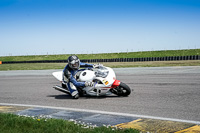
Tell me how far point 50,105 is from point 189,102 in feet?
13.0

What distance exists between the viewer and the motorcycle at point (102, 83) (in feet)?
28.0

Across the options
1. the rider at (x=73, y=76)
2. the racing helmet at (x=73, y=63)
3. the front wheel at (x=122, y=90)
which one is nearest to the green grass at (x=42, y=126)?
the rider at (x=73, y=76)

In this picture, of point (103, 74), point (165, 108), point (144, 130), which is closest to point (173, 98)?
point (165, 108)

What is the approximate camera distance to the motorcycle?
336 inches

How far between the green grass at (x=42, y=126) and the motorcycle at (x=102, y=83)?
300cm

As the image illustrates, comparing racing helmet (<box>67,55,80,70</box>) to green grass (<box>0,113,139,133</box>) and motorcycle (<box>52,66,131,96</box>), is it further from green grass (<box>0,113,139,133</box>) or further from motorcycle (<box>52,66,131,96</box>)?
green grass (<box>0,113,139,133</box>)

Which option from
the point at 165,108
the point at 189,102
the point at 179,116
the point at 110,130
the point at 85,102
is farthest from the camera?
the point at 85,102

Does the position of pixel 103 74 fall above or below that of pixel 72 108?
above

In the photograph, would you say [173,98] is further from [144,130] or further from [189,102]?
[144,130]

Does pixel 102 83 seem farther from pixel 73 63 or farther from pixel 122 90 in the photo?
pixel 73 63

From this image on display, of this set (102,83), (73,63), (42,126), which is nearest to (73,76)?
(73,63)

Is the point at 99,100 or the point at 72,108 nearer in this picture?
the point at 72,108

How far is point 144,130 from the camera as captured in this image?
4984 mm

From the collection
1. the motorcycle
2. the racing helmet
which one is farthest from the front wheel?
the racing helmet
